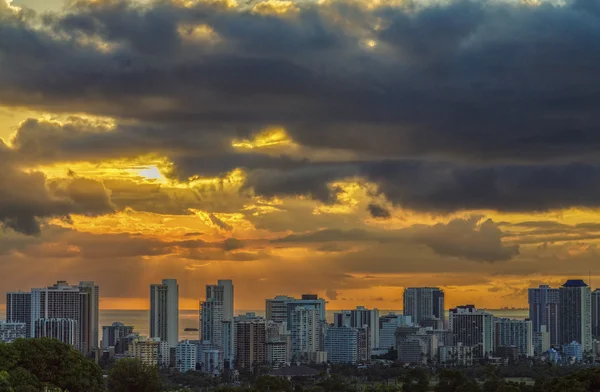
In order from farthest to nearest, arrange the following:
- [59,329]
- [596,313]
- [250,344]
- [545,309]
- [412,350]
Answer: [596,313], [545,309], [412,350], [250,344], [59,329]

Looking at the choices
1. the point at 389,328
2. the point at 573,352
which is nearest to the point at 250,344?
the point at 389,328

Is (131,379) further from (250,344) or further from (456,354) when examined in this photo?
(456,354)

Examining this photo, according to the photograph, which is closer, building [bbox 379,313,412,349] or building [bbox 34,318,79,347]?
building [bbox 34,318,79,347]

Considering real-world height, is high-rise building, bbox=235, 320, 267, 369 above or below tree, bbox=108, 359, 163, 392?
below

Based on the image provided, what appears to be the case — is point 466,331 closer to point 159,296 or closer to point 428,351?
point 428,351

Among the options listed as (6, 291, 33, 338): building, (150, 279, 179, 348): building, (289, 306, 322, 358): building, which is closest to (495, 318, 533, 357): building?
(289, 306, 322, 358): building

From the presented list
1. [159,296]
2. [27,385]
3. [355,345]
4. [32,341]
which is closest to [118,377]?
[32,341]

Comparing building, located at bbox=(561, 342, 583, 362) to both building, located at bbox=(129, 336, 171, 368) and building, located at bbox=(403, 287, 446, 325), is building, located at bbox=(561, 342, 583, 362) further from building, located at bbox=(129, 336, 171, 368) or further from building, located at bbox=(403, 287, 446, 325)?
building, located at bbox=(129, 336, 171, 368)
